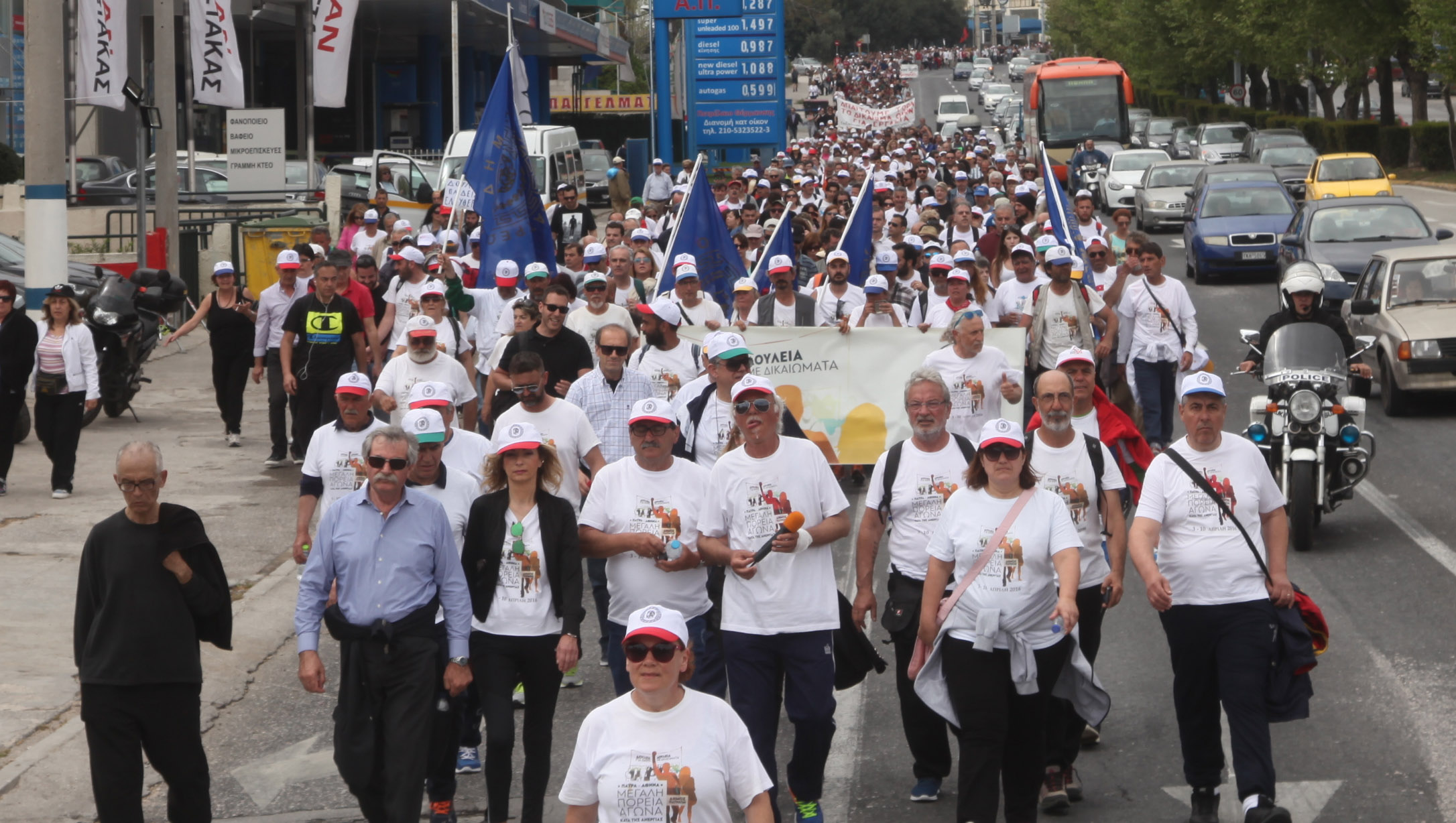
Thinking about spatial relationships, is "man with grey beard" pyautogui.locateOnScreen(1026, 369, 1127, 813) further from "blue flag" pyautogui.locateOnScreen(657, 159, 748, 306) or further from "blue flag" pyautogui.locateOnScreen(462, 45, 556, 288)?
"blue flag" pyautogui.locateOnScreen(462, 45, 556, 288)

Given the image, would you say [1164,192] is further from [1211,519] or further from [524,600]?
[524,600]

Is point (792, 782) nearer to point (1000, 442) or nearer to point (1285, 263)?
point (1000, 442)

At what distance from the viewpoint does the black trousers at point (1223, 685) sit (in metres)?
6.51

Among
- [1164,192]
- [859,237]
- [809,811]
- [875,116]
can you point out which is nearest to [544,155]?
[1164,192]

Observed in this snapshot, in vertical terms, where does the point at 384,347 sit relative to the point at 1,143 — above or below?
below

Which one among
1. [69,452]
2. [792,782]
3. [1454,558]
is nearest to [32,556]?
[69,452]

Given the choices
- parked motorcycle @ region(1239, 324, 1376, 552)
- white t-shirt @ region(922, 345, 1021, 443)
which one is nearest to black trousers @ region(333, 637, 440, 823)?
white t-shirt @ region(922, 345, 1021, 443)

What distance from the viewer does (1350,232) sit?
22828 millimetres

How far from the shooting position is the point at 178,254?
2356 centimetres

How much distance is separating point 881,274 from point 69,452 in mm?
6503

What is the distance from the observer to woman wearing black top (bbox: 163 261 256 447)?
50.2 ft

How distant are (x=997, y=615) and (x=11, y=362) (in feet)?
31.3

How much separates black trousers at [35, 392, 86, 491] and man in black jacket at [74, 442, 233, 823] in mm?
7395

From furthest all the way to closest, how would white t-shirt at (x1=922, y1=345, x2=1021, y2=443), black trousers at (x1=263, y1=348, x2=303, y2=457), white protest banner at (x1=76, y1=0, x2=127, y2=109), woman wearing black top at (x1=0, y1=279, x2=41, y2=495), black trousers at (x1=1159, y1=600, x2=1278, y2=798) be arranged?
white protest banner at (x1=76, y1=0, x2=127, y2=109) → black trousers at (x1=263, y1=348, x2=303, y2=457) → woman wearing black top at (x1=0, y1=279, x2=41, y2=495) → white t-shirt at (x1=922, y1=345, x2=1021, y2=443) → black trousers at (x1=1159, y1=600, x2=1278, y2=798)
